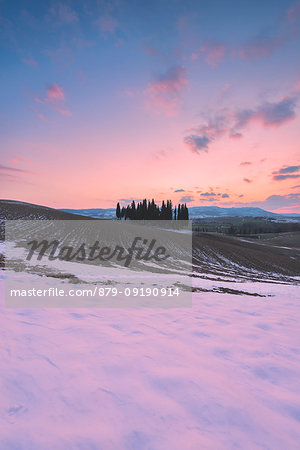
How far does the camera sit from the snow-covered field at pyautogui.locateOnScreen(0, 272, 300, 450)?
251 centimetres

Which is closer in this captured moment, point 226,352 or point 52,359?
point 52,359

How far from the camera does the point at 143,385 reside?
3375mm

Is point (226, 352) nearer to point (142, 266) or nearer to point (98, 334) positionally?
point (98, 334)

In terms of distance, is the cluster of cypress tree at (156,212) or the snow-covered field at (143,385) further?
the cluster of cypress tree at (156,212)

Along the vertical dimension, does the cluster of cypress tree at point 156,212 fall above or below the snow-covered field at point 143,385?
above

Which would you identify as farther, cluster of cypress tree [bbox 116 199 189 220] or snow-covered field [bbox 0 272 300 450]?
cluster of cypress tree [bbox 116 199 189 220]

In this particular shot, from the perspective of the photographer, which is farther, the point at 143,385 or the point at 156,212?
the point at 156,212

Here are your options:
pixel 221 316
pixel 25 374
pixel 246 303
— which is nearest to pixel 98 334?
pixel 25 374

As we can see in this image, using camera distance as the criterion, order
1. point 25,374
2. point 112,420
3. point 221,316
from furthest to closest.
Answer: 1. point 221,316
2. point 25,374
3. point 112,420

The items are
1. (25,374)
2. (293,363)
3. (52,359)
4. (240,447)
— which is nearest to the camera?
(240,447)

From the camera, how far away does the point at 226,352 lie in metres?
4.68

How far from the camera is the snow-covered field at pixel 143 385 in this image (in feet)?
8.22

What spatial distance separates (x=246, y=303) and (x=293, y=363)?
543 centimetres

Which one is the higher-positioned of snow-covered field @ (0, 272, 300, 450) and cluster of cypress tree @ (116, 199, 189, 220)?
cluster of cypress tree @ (116, 199, 189, 220)
